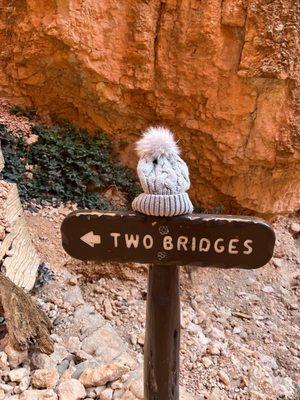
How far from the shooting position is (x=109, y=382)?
2.24m

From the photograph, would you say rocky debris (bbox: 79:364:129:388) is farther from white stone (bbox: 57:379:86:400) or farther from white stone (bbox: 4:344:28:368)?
white stone (bbox: 4:344:28:368)

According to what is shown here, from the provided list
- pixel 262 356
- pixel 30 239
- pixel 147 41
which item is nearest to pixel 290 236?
pixel 262 356

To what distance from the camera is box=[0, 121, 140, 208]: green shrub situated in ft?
13.1

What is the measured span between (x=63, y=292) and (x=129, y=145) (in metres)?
2.32

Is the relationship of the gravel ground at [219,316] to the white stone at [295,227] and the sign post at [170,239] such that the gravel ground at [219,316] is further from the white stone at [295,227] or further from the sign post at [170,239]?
the sign post at [170,239]

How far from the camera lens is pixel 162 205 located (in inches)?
52.1

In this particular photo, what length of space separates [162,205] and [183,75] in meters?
3.06

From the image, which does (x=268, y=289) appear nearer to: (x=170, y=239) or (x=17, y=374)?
(x=17, y=374)

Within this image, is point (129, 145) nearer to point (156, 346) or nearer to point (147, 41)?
point (147, 41)

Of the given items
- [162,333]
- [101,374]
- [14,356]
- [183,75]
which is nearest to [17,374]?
[14,356]

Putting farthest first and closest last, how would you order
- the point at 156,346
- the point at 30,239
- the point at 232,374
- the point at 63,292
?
the point at 30,239
the point at 63,292
the point at 232,374
the point at 156,346

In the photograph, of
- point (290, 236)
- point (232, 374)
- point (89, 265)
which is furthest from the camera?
point (290, 236)

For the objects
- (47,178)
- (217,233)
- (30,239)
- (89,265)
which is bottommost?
(89,265)

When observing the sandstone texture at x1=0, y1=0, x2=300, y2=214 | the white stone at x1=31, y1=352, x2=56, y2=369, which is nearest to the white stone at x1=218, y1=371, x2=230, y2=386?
the white stone at x1=31, y1=352, x2=56, y2=369
